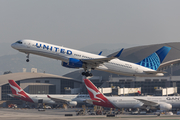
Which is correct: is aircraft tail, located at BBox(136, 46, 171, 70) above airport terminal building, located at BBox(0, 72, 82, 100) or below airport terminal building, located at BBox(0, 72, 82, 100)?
above

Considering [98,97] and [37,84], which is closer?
[98,97]

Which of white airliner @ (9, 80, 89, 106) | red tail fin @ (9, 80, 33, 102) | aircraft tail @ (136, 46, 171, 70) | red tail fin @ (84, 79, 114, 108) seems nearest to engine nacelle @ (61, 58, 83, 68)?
aircraft tail @ (136, 46, 171, 70)

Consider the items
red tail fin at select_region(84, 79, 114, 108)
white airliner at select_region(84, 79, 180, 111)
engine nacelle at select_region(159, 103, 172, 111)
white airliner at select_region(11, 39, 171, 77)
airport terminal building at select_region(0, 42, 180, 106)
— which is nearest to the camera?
white airliner at select_region(11, 39, 171, 77)

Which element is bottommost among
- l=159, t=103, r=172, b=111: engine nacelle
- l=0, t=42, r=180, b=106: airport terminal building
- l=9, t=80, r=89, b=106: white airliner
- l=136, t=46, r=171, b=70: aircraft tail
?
l=159, t=103, r=172, b=111: engine nacelle

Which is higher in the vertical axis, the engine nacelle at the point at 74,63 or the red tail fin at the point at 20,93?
the engine nacelle at the point at 74,63

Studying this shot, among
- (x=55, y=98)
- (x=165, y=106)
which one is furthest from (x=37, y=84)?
(x=165, y=106)

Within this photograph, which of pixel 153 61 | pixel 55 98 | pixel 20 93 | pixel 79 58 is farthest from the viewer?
pixel 20 93

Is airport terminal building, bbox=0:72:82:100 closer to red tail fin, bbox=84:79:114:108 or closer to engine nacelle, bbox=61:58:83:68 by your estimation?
red tail fin, bbox=84:79:114:108

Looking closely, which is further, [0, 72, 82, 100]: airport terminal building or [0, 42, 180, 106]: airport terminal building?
[0, 72, 82, 100]: airport terminal building

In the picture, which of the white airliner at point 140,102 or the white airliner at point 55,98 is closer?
the white airliner at point 140,102

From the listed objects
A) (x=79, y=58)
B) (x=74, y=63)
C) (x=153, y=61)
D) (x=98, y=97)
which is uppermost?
(x=153, y=61)

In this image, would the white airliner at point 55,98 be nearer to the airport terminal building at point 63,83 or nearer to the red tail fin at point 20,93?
the red tail fin at point 20,93

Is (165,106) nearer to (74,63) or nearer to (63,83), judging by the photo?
(74,63)

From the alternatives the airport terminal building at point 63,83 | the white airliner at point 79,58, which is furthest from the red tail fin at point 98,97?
the airport terminal building at point 63,83
